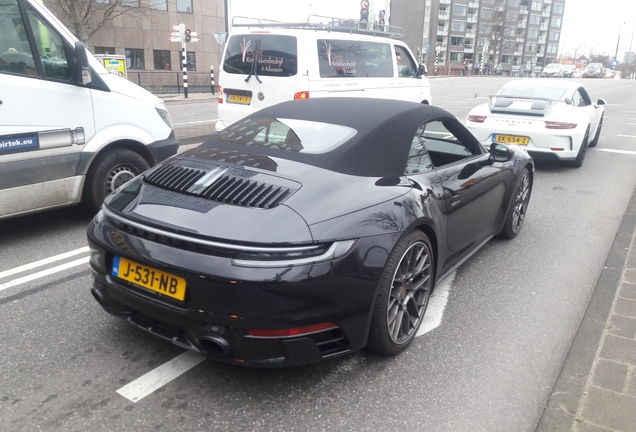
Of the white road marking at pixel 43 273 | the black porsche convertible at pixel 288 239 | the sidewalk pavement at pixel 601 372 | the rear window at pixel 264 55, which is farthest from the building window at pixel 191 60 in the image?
the sidewalk pavement at pixel 601 372

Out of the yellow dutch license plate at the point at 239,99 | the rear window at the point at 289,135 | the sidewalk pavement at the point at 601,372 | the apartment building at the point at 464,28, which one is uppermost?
the apartment building at the point at 464,28

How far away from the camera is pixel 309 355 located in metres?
2.60

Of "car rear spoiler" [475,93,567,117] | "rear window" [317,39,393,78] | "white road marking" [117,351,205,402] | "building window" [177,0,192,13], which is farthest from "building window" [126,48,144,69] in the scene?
"white road marking" [117,351,205,402]

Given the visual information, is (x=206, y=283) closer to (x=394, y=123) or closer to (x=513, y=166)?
(x=394, y=123)

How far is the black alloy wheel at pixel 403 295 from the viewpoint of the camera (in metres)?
2.86

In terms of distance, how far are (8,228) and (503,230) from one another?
4737mm

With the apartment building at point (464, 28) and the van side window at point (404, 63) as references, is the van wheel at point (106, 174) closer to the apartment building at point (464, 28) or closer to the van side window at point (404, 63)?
the van side window at point (404, 63)

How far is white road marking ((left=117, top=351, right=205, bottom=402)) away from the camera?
273cm

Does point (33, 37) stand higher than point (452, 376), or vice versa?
point (33, 37)

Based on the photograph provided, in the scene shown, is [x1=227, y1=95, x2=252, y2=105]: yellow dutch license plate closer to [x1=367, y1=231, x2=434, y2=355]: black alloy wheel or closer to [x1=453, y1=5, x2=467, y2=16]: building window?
[x1=367, y1=231, x2=434, y2=355]: black alloy wheel

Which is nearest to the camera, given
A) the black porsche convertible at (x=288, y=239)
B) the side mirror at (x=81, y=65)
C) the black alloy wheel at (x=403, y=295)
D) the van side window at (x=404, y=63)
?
the black porsche convertible at (x=288, y=239)

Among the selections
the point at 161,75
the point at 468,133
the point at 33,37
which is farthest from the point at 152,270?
the point at 161,75

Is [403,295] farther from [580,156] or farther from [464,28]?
[464,28]

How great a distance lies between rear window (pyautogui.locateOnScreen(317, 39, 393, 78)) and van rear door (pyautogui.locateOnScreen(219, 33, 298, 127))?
0.58 m
